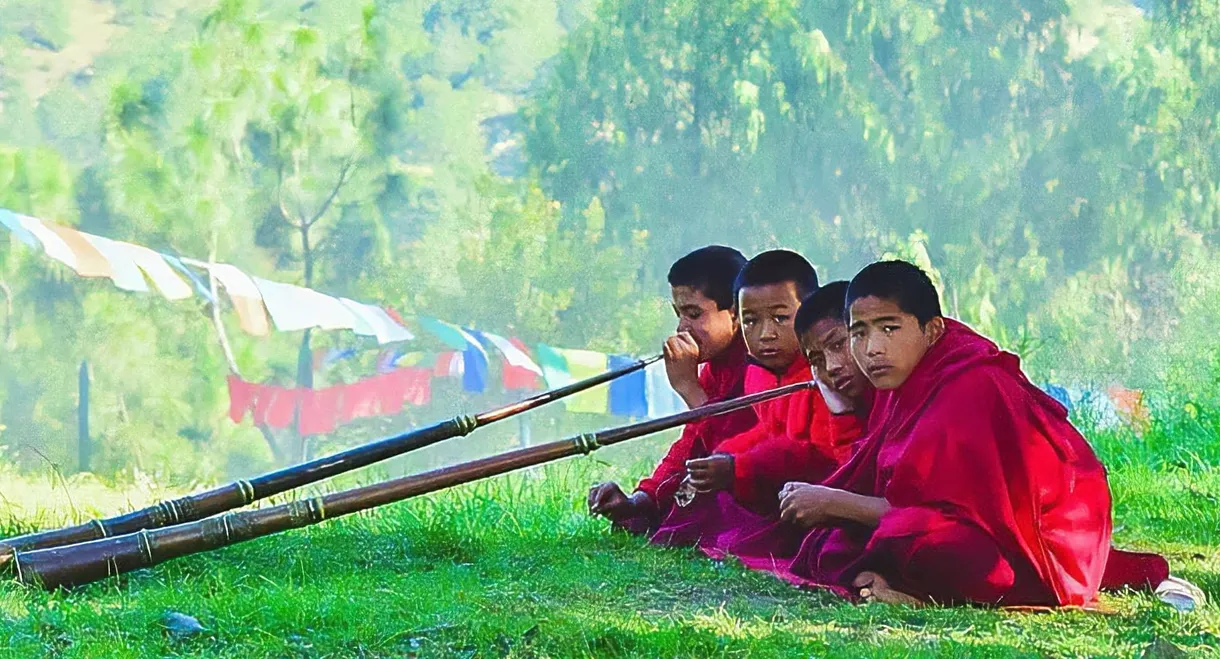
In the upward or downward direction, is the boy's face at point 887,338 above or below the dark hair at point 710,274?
below

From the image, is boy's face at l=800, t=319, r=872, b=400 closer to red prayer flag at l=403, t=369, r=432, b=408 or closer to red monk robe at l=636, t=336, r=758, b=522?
red monk robe at l=636, t=336, r=758, b=522

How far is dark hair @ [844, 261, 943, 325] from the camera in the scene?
377 centimetres

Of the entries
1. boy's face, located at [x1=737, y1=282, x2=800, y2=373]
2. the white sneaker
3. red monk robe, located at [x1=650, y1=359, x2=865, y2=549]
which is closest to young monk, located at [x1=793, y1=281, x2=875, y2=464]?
red monk robe, located at [x1=650, y1=359, x2=865, y2=549]

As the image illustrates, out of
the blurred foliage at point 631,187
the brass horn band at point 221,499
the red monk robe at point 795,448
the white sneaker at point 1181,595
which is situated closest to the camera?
the white sneaker at point 1181,595

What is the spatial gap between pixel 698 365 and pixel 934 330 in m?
1.19

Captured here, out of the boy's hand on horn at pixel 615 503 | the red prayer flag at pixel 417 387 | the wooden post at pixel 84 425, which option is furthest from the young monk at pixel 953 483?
the red prayer flag at pixel 417 387

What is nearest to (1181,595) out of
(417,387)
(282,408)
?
(282,408)

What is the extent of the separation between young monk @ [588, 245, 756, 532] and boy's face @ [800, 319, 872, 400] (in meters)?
0.63

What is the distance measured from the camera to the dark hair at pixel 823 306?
411 centimetres

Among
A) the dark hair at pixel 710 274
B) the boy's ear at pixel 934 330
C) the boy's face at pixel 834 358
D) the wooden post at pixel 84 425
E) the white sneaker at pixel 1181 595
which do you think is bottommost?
the wooden post at pixel 84 425

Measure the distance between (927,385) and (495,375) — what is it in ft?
84.0

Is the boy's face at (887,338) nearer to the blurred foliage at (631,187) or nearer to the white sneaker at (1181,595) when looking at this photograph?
the white sneaker at (1181,595)

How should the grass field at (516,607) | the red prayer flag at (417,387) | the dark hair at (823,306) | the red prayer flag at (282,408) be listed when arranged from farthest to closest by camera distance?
A: the red prayer flag at (417,387) < the red prayer flag at (282,408) < the dark hair at (823,306) < the grass field at (516,607)

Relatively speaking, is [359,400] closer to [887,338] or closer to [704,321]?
[704,321]
